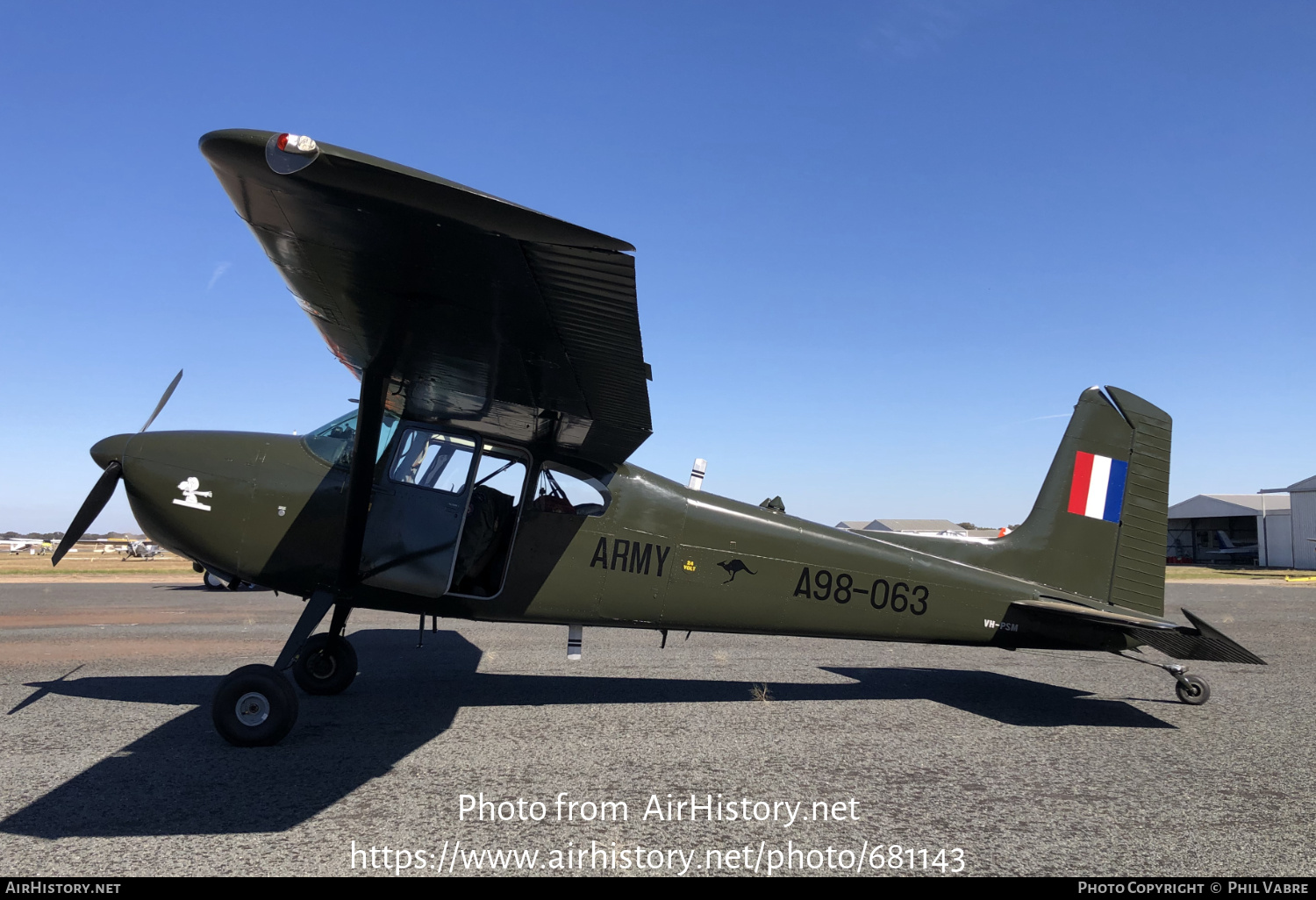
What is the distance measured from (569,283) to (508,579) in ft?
10.1

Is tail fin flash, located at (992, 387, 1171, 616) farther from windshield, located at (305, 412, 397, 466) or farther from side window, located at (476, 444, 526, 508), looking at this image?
windshield, located at (305, 412, 397, 466)

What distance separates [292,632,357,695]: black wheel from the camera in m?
6.41

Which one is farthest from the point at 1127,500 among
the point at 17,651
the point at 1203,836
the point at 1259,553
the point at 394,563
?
the point at 1259,553

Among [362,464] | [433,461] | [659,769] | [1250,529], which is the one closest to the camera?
[659,769]

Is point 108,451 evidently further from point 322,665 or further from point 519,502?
point 519,502

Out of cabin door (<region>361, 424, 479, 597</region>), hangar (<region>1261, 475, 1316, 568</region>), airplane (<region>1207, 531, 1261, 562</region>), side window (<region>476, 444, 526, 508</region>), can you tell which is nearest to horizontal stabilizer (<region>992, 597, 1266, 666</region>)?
side window (<region>476, 444, 526, 508</region>)

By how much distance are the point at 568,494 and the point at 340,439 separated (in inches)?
74.5

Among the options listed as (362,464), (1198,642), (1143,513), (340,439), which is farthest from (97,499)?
(1143,513)

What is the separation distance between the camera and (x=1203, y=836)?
357cm

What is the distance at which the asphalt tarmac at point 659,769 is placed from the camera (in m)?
3.28

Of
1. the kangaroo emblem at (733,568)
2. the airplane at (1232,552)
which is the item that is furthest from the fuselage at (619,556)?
the airplane at (1232,552)

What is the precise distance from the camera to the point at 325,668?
6.46 metres

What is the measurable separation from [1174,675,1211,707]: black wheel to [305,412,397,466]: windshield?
24.0 feet

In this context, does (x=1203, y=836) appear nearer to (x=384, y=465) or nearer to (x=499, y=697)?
(x=499, y=697)
